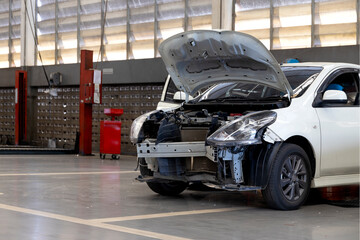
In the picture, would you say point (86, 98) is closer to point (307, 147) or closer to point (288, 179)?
point (307, 147)

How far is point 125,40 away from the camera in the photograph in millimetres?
19031

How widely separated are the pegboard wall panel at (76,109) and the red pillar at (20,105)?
0.43 m

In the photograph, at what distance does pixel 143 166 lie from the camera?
24.9 feet

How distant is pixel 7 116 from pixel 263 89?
657 inches

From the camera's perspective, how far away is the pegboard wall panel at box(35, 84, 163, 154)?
59.5 ft

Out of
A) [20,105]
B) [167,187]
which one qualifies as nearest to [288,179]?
[167,187]

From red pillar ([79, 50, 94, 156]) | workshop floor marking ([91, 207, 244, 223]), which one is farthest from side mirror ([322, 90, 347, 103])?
red pillar ([79, 50, 94, 156])

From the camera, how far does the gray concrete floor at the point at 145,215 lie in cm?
515

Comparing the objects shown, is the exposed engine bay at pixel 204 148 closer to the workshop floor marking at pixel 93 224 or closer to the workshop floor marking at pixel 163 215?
the workshop floor marking at pixel 163 215

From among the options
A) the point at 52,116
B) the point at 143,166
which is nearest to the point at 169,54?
the point at 143,166

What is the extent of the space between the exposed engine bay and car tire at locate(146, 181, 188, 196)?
0.26 m

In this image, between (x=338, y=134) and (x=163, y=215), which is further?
(x=338, y=134)

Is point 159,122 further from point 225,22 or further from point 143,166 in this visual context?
point 225,22

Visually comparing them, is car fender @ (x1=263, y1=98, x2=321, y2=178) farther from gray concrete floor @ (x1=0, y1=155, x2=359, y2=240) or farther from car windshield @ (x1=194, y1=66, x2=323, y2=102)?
gray concrete floor @ (x1=0, y1=155, x2=359, y2=240)
